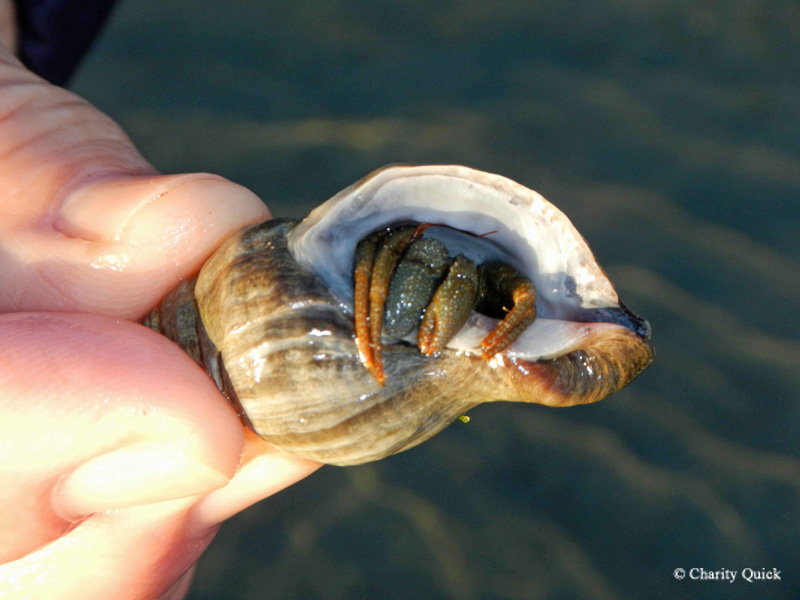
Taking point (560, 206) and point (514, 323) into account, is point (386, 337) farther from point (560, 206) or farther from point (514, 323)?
point (560, 206)

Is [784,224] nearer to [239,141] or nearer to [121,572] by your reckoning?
[239,141]

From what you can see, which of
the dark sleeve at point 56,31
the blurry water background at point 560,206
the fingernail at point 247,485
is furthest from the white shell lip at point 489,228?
the dark sleeve at point 56,31

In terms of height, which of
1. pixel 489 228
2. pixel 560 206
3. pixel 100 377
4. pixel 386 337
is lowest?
pixel 560 206

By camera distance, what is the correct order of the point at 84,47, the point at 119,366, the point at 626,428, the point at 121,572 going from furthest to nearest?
the point at 84,47
the point at 626,428
the point at 121,572
the point at 119,366

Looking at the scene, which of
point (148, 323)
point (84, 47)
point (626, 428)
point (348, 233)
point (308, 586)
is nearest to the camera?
point (348, 233)

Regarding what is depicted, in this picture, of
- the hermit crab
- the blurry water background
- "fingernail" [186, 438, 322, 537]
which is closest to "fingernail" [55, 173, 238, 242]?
the hermit crab

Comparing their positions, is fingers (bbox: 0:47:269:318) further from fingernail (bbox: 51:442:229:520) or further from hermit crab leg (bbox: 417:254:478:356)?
hermit crab leg (bbox: 417:254:478:356)

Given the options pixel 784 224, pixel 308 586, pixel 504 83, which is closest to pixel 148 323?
pixel 308 586

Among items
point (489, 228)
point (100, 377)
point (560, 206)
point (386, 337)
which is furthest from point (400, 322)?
point (560, 206)
